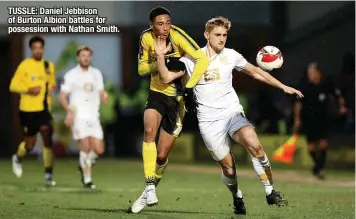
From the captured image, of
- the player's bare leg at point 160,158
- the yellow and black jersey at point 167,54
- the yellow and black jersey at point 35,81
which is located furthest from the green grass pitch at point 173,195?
the yellow and black jersey at point 167,54

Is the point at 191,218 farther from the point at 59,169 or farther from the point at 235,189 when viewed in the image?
the point at 59,169

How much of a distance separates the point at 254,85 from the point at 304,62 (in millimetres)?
2666

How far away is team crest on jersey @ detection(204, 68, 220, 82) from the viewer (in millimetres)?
10039

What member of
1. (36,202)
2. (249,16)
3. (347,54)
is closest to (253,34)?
(249,16)

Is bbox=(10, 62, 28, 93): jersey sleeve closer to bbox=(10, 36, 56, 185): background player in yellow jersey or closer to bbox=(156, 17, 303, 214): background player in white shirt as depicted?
bbox=(10, 36, 56, 185): background player in yellow jersey

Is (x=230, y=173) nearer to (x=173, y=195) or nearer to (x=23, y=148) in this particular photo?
(x=173, y=195)

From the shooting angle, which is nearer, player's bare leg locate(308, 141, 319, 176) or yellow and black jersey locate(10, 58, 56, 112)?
yellow and black jersey locate(10, 58, 56, 112)

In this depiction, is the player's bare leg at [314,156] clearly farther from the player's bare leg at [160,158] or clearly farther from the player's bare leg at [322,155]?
the player's bare leg at [160,158]

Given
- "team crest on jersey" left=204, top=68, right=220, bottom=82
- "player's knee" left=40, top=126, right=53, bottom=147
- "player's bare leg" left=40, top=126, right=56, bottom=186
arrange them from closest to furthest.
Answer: "team crest on jersey" left=204, top=68, right=220, bottom=82 < "player's bare leg" left=40, top=126, right=56, bottom=186 < "player's knee" left=40, top=126, right=53, bottom=147

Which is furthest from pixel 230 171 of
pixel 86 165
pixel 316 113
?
pixel 316 113

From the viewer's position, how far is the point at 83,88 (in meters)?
15.0

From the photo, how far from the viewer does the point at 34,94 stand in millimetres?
15438

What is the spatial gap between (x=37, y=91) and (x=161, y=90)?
17.5ft

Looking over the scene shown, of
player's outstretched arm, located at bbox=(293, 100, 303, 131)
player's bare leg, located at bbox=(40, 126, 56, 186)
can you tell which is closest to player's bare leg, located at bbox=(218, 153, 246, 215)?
player's bare leg, located at bbox=(40, 126, 56, 186)
